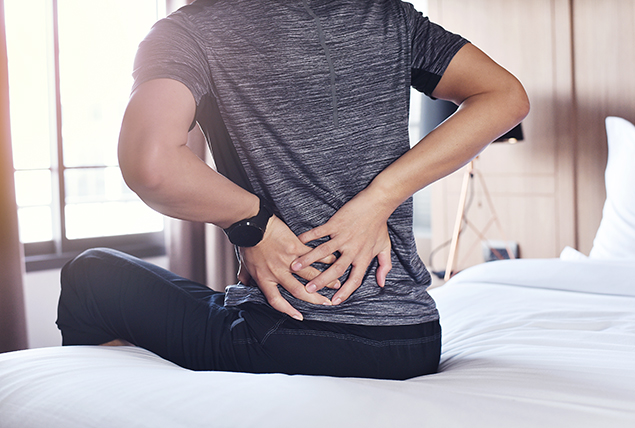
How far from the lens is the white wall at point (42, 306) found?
272 cm

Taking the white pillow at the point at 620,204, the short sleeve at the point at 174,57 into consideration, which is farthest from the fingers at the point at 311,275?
the white pillow at the point at 620,204

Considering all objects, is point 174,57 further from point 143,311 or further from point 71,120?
point 71,120

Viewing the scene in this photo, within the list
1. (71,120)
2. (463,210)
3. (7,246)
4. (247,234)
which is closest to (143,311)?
(247,234)

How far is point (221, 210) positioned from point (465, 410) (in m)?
0.45

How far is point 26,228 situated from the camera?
2.97 m

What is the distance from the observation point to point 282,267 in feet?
2.73

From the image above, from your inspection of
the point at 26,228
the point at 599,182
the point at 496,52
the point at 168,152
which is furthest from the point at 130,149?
the point at 496,52

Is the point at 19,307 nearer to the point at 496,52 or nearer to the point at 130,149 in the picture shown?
the point at 130,149

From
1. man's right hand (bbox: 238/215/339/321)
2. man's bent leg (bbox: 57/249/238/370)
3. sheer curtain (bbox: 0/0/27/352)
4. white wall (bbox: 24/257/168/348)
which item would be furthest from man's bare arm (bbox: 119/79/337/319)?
white wall (bbox: 24/257/168/348)

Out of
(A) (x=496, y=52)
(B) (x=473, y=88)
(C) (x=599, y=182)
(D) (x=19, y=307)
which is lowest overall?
(D) (x=19, y=307)

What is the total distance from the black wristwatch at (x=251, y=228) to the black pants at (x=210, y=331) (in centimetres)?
→ 12

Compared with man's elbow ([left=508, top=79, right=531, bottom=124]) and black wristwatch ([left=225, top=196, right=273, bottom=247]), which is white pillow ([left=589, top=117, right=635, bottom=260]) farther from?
black wristwatch ([left=225, top=196, right=273, bottom=247])

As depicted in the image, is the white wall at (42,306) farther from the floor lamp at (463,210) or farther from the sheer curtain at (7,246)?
the floor lamp at (463,210)

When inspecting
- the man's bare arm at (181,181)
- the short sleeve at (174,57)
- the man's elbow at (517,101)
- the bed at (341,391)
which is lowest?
the bed at (341,391)
